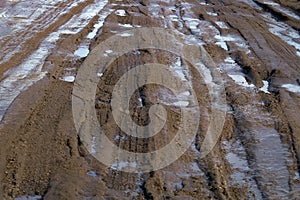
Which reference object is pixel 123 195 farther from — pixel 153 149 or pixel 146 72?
pixel 146 72

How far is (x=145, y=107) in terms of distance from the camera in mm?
7102

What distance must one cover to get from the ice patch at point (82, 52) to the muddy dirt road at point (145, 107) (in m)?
0.02

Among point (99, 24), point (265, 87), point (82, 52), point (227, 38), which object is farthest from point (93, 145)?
point (99, 24)

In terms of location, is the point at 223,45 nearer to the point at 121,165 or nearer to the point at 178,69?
the point at 178,69

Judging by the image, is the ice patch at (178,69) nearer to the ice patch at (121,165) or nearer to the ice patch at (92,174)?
the ice patch at (121,165)

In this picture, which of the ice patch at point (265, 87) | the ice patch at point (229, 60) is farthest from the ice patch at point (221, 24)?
the ice patch at point (265, 87)

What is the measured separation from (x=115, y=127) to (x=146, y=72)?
2.14m

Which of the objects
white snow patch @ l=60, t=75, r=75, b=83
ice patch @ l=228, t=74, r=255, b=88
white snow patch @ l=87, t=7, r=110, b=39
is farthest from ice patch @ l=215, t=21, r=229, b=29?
white snow patch @ l=60, t=75, r=75, b=83

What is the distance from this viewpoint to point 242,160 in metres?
6.01

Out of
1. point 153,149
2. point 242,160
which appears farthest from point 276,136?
point 153,149

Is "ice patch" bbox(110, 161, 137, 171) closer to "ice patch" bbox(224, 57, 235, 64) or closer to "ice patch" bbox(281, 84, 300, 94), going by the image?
"ice patch" bbox(281, 84, 300, 94)

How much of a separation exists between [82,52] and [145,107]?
3.03 metres

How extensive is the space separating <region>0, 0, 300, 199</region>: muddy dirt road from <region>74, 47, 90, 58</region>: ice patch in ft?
0.07

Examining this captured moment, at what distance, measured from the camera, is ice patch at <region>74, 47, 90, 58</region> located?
9391mm
